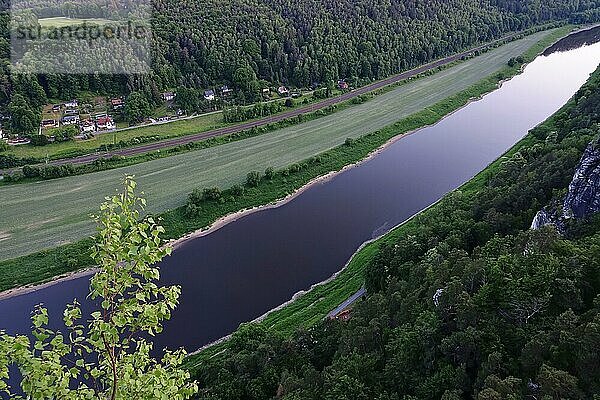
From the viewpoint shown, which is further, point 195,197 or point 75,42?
point 75,42

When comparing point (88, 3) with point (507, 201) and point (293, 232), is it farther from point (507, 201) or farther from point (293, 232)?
point (507, 201)

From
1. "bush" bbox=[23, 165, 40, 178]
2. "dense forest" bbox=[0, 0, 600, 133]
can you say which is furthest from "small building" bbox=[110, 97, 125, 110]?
"bush" bbox=[23, 165, 40, 178]

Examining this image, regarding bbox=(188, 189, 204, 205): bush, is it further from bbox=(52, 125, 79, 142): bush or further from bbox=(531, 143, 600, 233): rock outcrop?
bbox=(531, 143, 600, 233): rock outcrop

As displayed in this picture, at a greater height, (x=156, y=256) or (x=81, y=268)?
(x=156, y=256)

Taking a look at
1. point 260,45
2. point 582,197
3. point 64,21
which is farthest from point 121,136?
point 582,197

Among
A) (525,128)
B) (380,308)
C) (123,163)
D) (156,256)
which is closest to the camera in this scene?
(156,256)

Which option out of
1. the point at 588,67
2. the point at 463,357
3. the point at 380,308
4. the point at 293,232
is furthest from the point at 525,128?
the point at 463,357

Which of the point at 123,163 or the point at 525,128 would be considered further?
the point at 525,128

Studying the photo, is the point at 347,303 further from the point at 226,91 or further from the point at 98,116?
the point at 226,91
